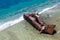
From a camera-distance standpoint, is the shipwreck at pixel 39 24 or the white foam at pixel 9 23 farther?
the white foam at pixel 9 23

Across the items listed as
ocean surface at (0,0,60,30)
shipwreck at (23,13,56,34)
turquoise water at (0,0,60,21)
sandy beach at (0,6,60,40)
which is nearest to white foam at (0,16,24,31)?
ocean surface at (0,0,60,30)

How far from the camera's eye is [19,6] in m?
24.2

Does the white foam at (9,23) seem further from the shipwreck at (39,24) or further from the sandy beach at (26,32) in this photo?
the shipwreck at (39,24)

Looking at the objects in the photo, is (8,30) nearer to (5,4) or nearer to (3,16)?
(3,16)

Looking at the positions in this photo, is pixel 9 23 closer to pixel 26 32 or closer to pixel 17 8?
pixel 26 32

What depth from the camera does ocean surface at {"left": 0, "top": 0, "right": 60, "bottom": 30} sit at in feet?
62.9

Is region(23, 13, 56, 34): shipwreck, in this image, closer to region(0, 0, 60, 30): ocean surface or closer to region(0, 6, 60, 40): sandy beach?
region(0, 6, 60, 40): sandy beach

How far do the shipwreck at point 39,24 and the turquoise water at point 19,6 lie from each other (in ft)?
9.53

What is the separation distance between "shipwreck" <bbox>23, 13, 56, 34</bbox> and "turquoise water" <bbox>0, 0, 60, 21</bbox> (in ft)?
9.53

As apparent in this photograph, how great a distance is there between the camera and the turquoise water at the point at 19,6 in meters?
21.2

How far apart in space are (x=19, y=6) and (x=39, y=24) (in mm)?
8817

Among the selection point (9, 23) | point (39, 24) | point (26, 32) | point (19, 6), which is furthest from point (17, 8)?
point (26, 32)

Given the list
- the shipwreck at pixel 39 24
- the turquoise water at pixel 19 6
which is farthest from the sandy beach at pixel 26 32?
the turquoise water at pixel 19 6

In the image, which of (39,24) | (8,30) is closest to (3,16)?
(8,30)
